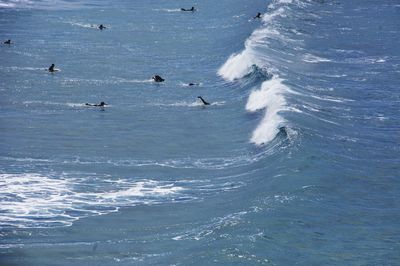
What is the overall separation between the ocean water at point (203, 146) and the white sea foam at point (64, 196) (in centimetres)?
9

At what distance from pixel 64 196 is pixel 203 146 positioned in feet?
29.0

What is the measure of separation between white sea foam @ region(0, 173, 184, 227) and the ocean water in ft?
0.31

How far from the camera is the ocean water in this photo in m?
27.2

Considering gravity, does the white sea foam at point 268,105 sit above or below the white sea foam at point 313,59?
above

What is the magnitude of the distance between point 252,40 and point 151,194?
33228mm

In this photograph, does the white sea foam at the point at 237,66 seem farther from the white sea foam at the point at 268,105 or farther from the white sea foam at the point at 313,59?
the white sea foam at the point at 268,105

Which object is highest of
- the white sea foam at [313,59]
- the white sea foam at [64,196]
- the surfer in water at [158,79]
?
the white sea foam at [64,196]

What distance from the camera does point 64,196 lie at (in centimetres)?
3259

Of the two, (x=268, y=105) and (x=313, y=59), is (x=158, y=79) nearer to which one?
(x=313, y=59)

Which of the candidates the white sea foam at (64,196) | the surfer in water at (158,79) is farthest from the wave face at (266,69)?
the white sea foam at (64,196)

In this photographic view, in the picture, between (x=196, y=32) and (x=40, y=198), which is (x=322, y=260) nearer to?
(x=40, y=198)

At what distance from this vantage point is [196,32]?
73812mm

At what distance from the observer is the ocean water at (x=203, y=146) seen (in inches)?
1073

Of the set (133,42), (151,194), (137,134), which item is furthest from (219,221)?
(133,42)
